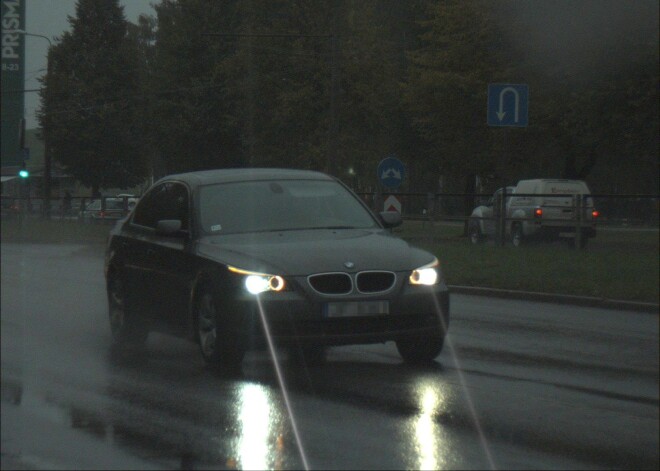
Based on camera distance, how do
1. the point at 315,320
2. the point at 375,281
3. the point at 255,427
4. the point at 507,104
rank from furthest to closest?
the point at 507,104
the point at 375,281
the point at 315,320
the point at 255,427

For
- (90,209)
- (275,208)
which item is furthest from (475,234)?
(90,209)

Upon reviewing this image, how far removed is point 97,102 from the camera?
80000mm

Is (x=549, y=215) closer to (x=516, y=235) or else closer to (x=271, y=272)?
(x=516, y=235)

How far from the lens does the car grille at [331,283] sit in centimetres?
964

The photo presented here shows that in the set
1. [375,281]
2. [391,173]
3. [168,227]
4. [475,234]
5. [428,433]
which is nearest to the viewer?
[428,433]

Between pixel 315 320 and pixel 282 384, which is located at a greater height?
pixel 315 320

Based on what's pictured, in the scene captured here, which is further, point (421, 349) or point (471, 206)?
point (471, 206)

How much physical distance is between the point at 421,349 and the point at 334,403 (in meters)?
2.26

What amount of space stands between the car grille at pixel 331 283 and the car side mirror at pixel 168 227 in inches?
64.3

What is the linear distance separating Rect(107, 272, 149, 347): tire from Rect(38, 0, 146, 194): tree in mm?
67708

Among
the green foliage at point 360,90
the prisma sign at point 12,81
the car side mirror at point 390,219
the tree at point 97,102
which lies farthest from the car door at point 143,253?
the tree at point 97,102

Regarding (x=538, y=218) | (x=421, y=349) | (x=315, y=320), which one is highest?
(x=538, y=218)

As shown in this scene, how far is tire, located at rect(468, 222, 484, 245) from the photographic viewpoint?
95.3 feet

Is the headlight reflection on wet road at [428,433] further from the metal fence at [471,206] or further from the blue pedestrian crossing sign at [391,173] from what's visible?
the blue pedestrian crossing sign at [391,173]
